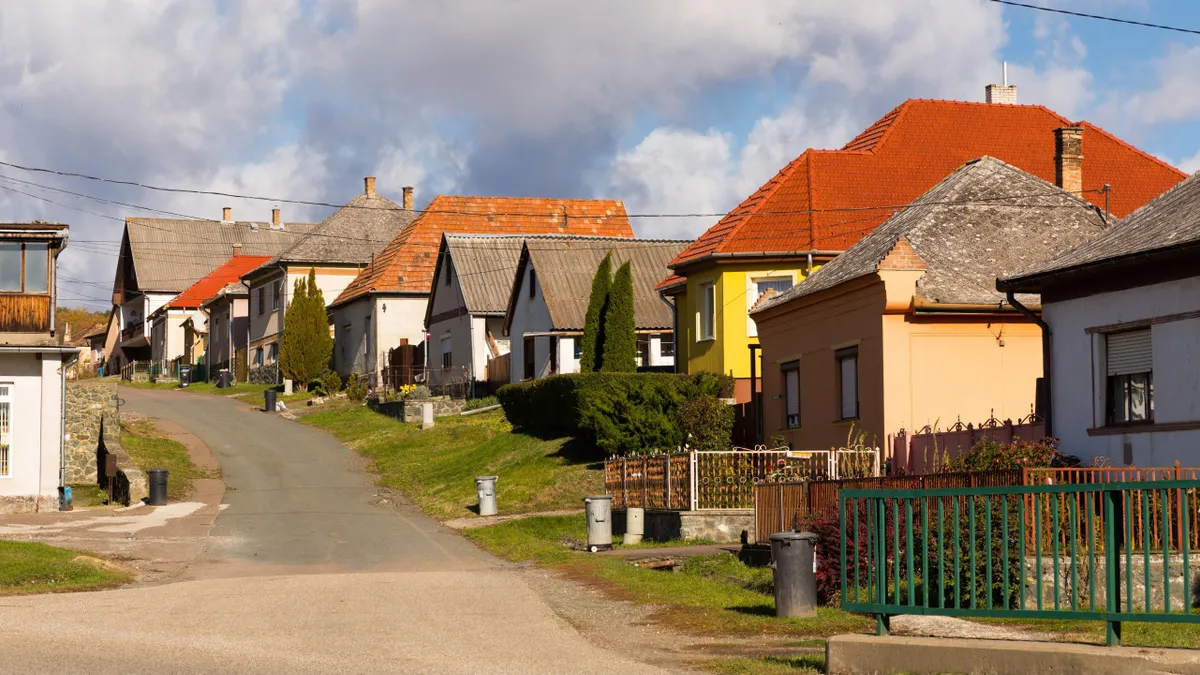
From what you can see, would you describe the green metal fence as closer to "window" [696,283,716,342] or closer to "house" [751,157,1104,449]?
"house" [751,157,1104,449]

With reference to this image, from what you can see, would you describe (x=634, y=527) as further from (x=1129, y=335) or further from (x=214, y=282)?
(x=214, y=282)

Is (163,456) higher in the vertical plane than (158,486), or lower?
higher

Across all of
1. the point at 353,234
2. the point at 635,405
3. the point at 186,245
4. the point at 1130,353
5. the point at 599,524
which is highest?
the point at 186,245

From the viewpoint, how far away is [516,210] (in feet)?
204

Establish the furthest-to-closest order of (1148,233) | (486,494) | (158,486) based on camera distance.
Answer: (158,486)
(486,494)
(1148,233)

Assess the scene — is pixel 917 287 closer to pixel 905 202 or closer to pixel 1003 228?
pixel 1003 228

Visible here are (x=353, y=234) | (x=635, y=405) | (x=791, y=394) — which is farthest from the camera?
(x=353, y=234)

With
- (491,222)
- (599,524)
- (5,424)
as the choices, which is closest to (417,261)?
(491,222)

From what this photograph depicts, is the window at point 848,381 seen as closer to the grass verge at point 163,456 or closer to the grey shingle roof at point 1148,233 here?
the grey shingle roof at point 1148,233

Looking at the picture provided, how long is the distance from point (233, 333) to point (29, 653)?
2518 inches

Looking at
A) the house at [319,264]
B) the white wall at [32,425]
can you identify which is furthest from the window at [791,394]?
the house at [319,264]

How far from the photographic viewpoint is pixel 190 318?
8162cm

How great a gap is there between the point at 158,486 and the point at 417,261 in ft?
97.5

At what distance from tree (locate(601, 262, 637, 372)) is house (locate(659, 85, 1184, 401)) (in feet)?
4.69
